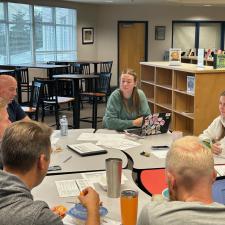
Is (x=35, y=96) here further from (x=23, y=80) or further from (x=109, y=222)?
(x=109, y=222)

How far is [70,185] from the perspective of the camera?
218 centimetres

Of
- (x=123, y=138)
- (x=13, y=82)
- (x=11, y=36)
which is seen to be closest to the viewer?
(x=123, y=138)

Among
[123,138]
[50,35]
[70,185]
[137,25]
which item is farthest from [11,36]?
[70,185]

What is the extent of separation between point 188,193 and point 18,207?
560 millimetres

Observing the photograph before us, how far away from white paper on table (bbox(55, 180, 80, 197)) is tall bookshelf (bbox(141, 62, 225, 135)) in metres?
3.26

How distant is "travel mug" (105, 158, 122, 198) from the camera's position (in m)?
1.97

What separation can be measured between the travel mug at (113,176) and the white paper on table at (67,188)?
0.62 ft

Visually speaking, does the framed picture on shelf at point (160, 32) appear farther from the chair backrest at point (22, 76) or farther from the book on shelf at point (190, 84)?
the book on shelf at point (190, 84)

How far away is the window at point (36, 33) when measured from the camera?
9.15m

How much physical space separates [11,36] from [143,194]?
798cm

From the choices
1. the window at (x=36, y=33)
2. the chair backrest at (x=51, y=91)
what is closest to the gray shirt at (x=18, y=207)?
the chair backrest at (x=51, y=91)

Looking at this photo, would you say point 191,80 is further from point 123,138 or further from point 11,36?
point 11,36

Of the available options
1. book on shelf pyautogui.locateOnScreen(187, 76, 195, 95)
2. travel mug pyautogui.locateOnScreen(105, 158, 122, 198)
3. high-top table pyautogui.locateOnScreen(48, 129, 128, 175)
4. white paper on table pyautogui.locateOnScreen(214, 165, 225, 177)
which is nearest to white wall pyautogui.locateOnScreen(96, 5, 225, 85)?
book on shelf pyautogui.locateOnScreen(187, 76, 195, 95)

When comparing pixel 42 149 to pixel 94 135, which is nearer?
pixel 42 149
